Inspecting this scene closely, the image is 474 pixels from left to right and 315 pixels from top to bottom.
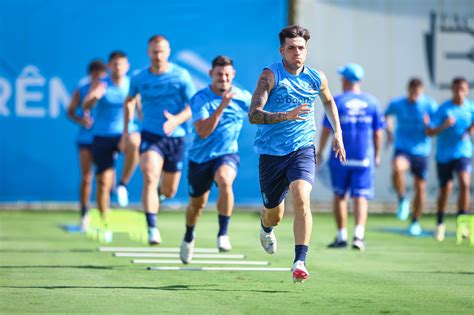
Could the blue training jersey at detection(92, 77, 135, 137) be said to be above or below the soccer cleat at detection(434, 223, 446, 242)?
above

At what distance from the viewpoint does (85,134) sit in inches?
664

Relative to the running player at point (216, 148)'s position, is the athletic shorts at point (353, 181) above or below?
below

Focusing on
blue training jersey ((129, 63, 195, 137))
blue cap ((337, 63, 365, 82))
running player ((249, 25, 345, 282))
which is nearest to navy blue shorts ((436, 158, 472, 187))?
blue cap ((337, 63, 365, 82))

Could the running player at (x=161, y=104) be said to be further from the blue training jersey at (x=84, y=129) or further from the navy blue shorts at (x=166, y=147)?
the blue training jersey at (x=84, y=129)

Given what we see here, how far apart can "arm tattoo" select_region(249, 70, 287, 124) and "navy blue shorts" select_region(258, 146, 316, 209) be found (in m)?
0.54

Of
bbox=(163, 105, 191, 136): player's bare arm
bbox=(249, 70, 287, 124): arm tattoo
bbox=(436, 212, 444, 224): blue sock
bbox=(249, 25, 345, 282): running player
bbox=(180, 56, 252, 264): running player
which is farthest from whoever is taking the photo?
bbox=(436, 212, 444, 224): blue sock

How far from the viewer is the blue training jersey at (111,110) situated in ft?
52.7

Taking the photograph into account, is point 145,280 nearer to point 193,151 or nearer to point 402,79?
point 193,151

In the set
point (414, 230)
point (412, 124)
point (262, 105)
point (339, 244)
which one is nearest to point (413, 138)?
point (412, 124)

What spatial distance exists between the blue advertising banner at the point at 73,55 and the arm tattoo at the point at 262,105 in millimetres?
10227

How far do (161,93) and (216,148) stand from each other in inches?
54.5

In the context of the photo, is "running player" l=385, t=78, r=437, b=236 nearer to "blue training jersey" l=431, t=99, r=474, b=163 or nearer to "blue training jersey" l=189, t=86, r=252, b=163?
"blue training jersey" l=431, t=99, r=474, b=163

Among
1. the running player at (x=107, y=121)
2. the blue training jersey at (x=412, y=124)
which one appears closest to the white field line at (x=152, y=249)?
the running player at (x=107, y=121)

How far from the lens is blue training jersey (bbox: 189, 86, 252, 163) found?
11633mm
